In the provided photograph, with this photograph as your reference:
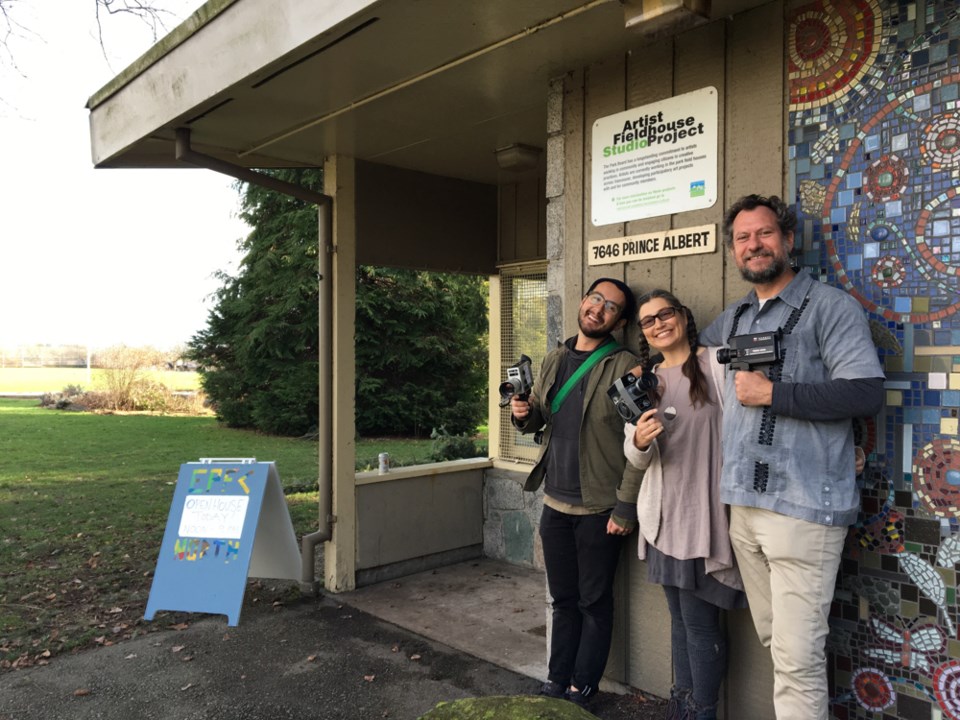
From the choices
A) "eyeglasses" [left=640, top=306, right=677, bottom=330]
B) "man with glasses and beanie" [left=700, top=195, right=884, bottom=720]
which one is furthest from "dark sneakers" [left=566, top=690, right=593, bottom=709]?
"eyeglasses" [left=640, top=306, right=677, bottom=330]

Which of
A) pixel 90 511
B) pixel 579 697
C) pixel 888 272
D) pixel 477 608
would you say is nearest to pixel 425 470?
pixel 477 608

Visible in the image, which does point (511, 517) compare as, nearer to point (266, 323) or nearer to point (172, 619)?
point (172, 619)

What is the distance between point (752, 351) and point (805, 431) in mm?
301

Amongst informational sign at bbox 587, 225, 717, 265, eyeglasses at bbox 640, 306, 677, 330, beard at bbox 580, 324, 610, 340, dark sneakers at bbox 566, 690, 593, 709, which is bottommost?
dark sneakers at bbox 566, 690, 593, 709

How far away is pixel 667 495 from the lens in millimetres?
2924

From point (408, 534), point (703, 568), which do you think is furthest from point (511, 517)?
point (703, 568)

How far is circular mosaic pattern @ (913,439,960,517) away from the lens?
2.41 m

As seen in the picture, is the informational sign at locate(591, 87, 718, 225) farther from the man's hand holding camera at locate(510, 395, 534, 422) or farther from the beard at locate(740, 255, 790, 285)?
the man's hand holding camera at locate(510, 395, 534, 422)

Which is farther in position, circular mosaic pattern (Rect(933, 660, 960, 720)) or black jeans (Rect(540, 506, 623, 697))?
black jeans (Rect(540, 506, 623, 697))

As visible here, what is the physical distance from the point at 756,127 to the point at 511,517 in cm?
399

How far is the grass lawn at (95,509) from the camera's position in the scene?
4805mm

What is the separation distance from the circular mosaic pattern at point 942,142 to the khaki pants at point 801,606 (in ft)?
3.96

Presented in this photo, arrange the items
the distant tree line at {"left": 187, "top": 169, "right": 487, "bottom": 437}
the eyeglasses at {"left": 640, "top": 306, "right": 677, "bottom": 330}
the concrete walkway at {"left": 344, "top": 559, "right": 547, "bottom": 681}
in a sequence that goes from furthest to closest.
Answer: the distant tree line at {"left": 187, "top": 169, "right": 487, "bottom": 437}
the concrete walkway at {"left": 344, "top": 559, "right": 547, "bottom": 681}
the eyeglasses at {"left": 640, "top": 306, "right": 677, "bottom": 330}

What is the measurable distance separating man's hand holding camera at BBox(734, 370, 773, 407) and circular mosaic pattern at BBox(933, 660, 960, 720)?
1.01 m
